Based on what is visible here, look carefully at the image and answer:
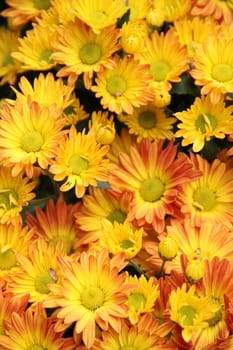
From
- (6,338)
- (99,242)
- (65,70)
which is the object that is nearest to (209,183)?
(99,242)

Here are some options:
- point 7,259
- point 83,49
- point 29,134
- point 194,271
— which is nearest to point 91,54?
point 83,49

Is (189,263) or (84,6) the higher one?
(84,6)

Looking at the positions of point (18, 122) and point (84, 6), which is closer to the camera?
point (18, 122)

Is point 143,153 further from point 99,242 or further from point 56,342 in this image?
point 56,342

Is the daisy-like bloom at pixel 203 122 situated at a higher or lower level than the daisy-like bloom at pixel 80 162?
lower

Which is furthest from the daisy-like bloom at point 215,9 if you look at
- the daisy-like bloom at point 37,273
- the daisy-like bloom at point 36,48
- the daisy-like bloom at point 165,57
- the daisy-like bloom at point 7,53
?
the daisy-like bloom at point 37,273

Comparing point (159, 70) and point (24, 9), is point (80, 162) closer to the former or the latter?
point (159, 70)

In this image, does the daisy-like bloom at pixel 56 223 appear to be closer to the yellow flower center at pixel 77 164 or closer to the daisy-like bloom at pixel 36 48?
the yellow flower center at pixel 77 164
